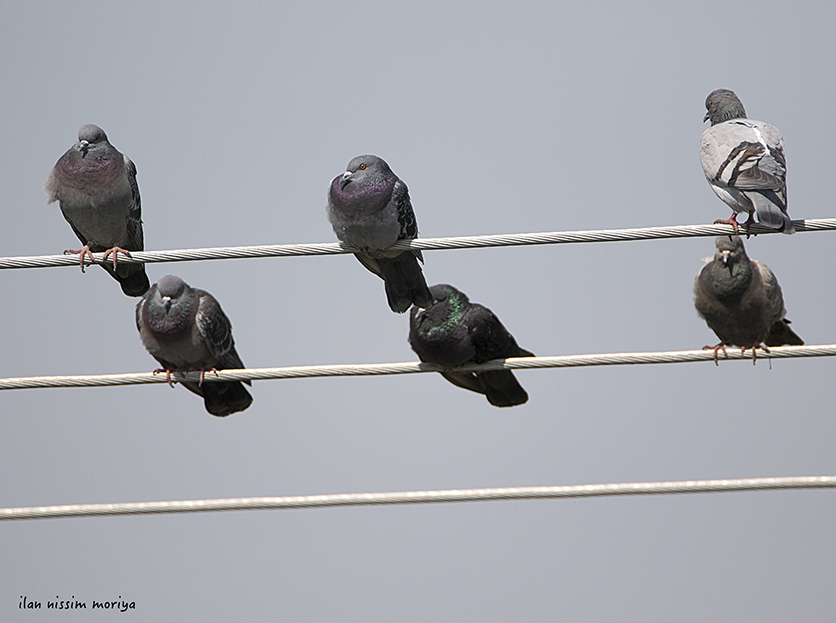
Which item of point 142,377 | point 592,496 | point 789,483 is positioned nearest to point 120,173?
point 142,377

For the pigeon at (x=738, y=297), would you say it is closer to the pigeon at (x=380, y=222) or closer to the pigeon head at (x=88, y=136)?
the pigeon at (x=380, y=222)

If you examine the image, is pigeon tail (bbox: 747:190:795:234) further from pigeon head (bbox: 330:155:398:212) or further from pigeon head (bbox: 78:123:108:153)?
pigeon head (bbox: 78:123:108:153)

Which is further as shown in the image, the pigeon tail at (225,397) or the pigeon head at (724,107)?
the pigeon head at (724,107)

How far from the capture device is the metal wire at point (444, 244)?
516 centimetres

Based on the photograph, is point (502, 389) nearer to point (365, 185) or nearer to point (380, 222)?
point (380, 222)

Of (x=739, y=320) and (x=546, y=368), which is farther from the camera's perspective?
(x=739, y=320)

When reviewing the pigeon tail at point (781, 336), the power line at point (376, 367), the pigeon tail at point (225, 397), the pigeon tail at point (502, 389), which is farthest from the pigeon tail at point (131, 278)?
the pigeon tail at point (781, 336)

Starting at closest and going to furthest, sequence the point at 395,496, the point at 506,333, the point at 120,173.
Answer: the point at 395,496 → the point at 506,333 → the point at 120,173

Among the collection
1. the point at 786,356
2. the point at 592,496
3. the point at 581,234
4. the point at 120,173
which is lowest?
the point at 592,496

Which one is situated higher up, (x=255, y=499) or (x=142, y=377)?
(x=142, y=377)

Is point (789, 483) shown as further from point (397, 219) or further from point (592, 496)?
point (397, 219)

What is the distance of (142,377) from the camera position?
5504 mm

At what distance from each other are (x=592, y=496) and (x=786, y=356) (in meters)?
1.52

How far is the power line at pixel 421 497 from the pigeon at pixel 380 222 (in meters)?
2.17
